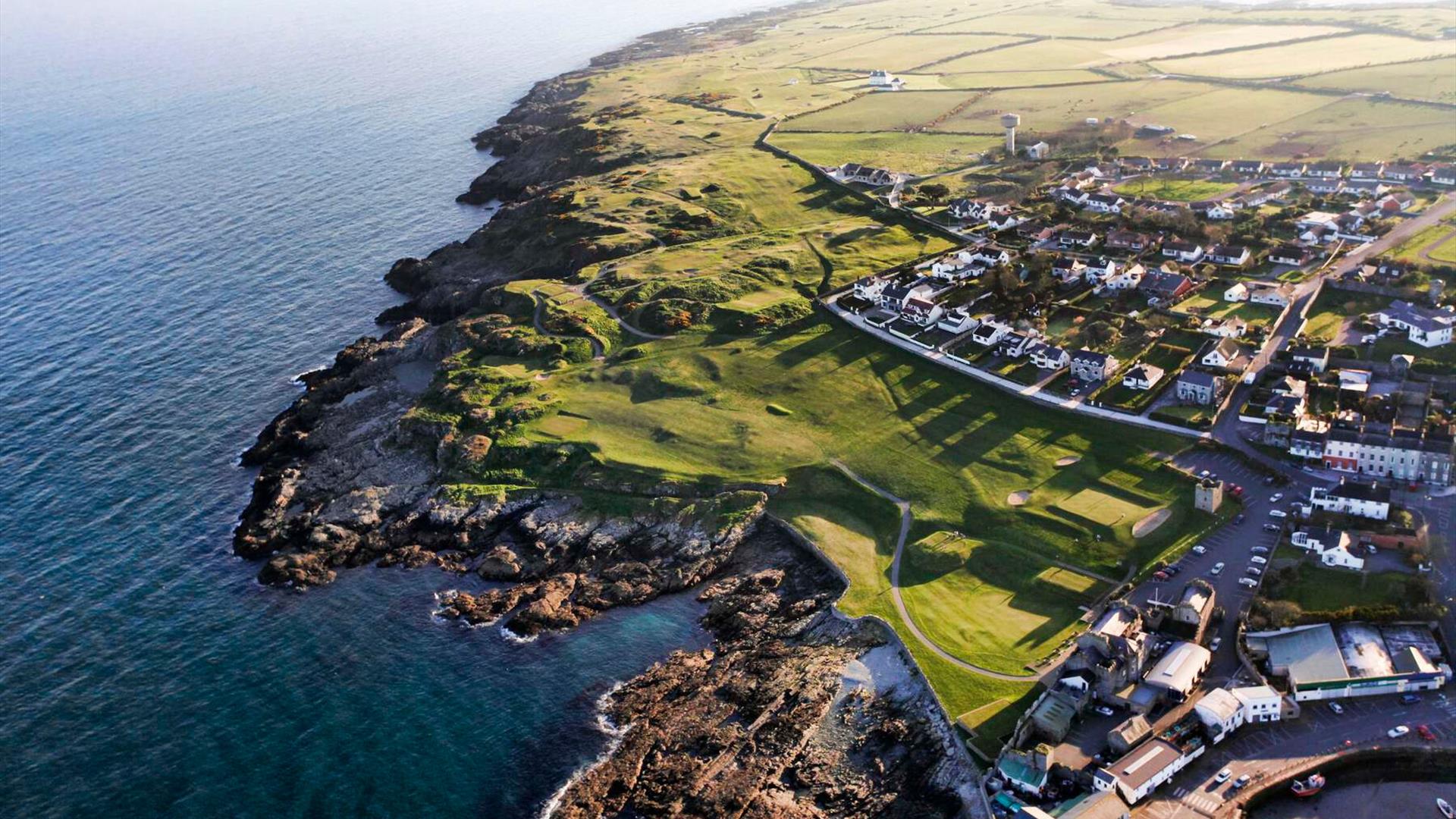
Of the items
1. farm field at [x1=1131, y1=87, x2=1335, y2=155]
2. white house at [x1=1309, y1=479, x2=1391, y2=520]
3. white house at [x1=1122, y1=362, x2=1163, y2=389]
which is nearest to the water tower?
farm field at [x1=1131, y1=87, x2=1335, y2=155]

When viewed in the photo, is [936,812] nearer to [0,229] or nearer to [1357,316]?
[1357,316]

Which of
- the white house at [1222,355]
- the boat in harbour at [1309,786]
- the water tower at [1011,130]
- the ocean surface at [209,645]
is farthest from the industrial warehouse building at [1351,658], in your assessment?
the water tower at [1011,130]

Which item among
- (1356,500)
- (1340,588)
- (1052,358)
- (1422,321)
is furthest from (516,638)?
(1422,321)

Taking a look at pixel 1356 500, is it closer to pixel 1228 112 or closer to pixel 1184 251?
pixel 1184 251

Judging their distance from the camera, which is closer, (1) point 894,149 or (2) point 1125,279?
(2) point 1125,279

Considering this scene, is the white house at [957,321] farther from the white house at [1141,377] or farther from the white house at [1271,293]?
the white house at [1271,293]

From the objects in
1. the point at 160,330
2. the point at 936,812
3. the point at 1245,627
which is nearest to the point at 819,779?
the point at 936,812
